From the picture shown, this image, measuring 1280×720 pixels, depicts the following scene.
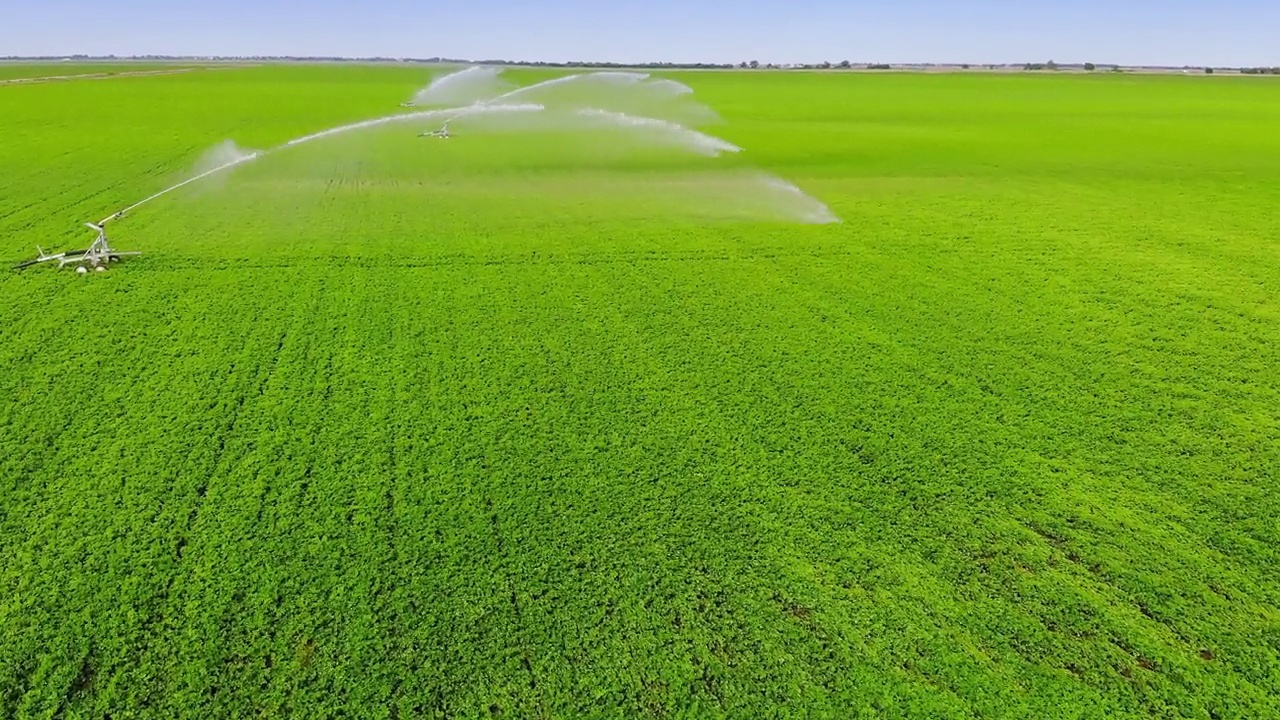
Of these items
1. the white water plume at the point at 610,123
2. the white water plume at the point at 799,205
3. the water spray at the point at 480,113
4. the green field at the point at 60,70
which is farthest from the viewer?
the green field at the point at 60,70

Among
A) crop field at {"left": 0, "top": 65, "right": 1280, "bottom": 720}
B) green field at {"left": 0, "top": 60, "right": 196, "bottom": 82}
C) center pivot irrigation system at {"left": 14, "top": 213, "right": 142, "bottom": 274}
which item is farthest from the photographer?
green field at {"left": 0, "top": 60, "right": 196, "bottom": 82}

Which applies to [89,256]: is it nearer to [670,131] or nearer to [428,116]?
[670,131]

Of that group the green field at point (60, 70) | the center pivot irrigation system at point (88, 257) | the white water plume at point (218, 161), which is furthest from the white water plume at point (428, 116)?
the green field at point (60, 70)

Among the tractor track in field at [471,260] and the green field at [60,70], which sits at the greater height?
the green field at [60,70]

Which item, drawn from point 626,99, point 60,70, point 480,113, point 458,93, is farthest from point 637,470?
point 60,70

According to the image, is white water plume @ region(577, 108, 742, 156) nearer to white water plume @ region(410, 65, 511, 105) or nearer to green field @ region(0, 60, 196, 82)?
white water plume @ region(410, 65, 511, 105)

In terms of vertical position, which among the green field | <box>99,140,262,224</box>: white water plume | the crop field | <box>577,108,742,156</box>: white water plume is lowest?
the crop field

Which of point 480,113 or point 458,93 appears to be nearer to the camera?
point 480,113

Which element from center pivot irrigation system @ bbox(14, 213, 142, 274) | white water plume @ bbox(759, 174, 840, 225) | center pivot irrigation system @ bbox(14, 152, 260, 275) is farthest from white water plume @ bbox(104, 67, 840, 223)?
center pivot irrigation system @ bbox(14, 213, 142, 274)

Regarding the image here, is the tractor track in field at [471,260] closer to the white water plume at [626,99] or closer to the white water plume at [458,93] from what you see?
the white water plume at [626,99]
